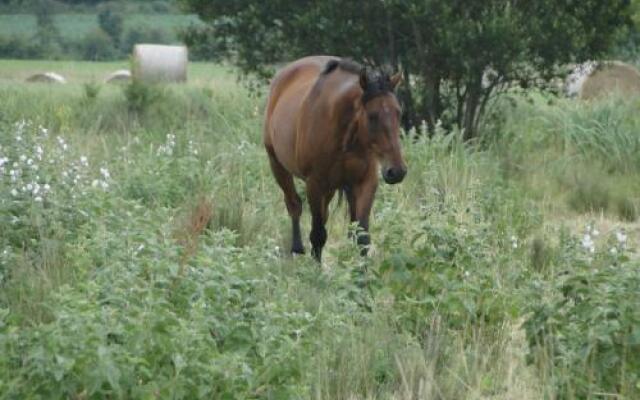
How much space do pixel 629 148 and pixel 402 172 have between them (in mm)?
6124

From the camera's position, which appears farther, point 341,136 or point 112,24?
point 112,24

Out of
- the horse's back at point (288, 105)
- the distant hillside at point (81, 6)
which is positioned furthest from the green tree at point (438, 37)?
the distant hillside at point (81, 6)

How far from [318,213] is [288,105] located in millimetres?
1014

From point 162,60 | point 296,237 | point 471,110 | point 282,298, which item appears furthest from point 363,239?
point 162,60

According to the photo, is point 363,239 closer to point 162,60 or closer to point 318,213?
point 318,213

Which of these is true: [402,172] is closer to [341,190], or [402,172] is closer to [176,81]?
[341,190]

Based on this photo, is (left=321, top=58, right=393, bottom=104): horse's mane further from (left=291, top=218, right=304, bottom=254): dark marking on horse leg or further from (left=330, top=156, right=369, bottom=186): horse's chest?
(left=291, top=218, right=304, bottom=254): dark marking on horse leg

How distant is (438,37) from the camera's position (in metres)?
14.5

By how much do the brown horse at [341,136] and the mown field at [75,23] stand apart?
37195 mm

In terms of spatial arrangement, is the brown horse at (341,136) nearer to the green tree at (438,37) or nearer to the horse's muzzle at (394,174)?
the horse's muzzle at (394,174)

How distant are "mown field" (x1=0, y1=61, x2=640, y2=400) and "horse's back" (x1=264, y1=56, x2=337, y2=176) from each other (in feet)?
2.17

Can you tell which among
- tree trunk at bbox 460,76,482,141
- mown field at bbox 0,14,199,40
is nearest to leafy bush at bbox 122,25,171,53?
mown field at bbox 0,14,199,40

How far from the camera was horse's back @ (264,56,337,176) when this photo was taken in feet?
33.9

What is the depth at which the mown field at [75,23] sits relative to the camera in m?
48.4
